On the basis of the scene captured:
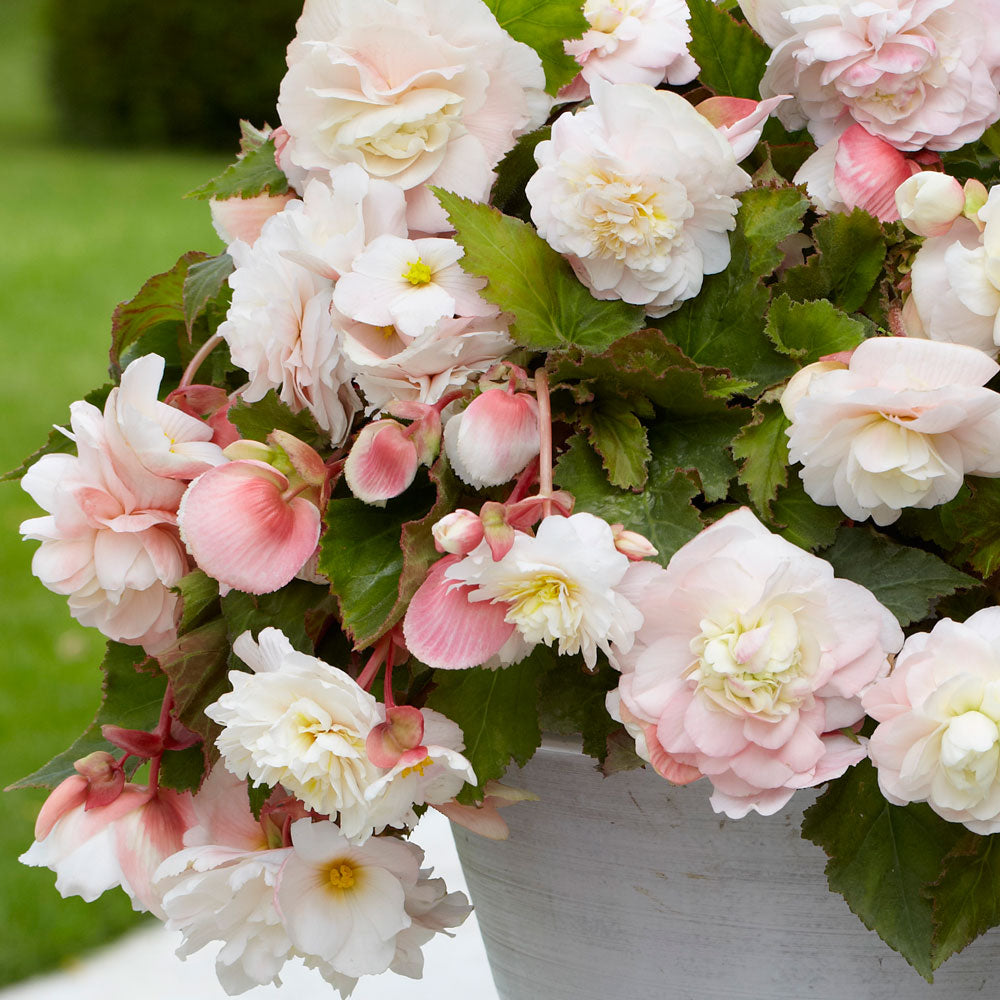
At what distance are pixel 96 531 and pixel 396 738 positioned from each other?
168 mm

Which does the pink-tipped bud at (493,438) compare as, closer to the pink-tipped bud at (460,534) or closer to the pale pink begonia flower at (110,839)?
the pink-tipped bud at (460,534)

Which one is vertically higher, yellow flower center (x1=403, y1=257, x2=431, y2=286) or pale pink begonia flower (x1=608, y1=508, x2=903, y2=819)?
yellow flower center (x1=403, y1=257, x2=431, y2=286)

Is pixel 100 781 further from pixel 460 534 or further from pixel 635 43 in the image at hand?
pixel 635 43

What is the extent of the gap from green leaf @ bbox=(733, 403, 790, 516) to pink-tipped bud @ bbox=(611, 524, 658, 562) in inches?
2.6

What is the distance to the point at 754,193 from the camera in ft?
1.87

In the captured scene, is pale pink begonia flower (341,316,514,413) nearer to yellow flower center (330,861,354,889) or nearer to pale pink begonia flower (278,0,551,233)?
pale pink begonia flower (278,0,551,233)

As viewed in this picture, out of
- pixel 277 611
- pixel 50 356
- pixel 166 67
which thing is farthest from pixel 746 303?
pixel 166 67

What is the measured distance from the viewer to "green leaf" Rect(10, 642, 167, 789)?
68cm

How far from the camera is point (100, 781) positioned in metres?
0.60

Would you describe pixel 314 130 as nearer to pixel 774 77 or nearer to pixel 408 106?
pixel 408 106

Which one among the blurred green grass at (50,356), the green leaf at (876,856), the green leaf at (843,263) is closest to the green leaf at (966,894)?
the green leaf at (876,856)

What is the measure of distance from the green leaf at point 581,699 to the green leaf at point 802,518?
0.29 feet

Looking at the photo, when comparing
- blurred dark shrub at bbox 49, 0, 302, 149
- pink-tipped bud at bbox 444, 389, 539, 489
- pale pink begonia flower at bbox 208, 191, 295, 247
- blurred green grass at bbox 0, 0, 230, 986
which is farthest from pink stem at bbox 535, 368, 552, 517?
blurred dark shrub at bbox 49, 0, 302, 149

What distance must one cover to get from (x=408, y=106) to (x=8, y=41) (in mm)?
12985
